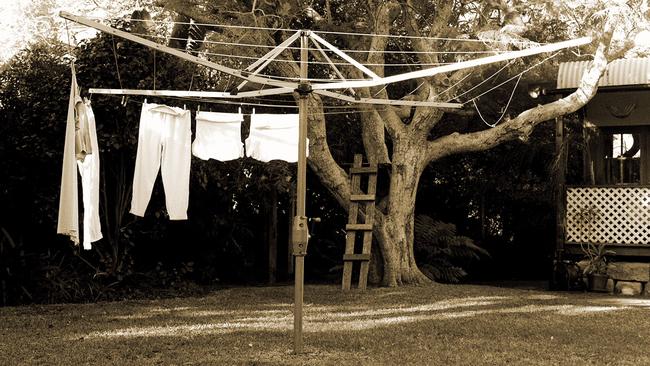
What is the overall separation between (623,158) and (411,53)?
4.98 metres

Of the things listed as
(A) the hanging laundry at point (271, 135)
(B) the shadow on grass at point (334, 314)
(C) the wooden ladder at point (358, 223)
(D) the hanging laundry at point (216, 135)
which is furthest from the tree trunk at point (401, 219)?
(D) the hanging laundry at point (216, 135)

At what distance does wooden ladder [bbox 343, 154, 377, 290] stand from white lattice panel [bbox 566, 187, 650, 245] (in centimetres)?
353

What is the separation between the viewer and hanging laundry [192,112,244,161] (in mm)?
11258

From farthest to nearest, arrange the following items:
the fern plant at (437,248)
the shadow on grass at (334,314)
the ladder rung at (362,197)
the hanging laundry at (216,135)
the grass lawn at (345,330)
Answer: the fern plant at (437,248) < the ladder rung at (362,197) < the hanging laundry at (216,135) < the shadow on grass at (334,314) < the grass lawn at (345,330)

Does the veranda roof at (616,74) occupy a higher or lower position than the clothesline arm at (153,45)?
higher

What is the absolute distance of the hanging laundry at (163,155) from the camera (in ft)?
34.5

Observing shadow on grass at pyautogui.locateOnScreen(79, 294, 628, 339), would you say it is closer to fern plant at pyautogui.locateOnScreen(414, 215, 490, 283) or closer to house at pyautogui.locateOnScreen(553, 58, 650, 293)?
house at pyautogui.locateOnScreen(553, 58, 650, 293)

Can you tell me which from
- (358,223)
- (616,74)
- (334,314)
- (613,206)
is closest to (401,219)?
(358,223)

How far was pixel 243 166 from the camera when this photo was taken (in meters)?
14.8

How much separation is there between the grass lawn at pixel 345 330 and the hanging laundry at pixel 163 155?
4.63 feet

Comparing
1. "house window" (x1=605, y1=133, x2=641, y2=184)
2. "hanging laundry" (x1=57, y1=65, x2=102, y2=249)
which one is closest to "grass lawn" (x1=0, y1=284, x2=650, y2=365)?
"hanging laundry" (x1=57, y1=65, x2=102, y2=249)

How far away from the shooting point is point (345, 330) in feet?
29.8

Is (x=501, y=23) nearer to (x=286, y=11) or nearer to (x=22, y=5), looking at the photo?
(x=286, y=11)

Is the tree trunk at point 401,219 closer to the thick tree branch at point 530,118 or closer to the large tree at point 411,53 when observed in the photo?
the large tree at point 411,53
